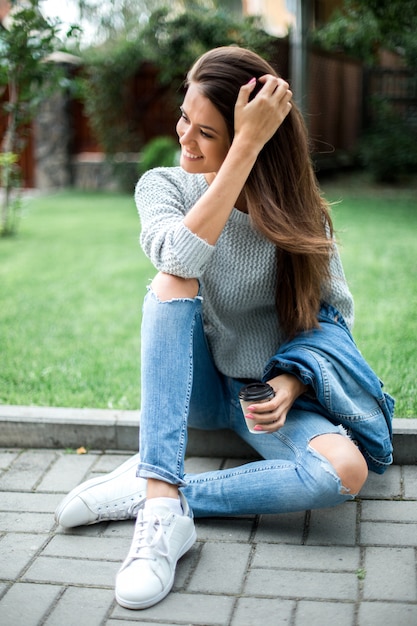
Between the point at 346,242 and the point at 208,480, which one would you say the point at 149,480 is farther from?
the point at 346,242

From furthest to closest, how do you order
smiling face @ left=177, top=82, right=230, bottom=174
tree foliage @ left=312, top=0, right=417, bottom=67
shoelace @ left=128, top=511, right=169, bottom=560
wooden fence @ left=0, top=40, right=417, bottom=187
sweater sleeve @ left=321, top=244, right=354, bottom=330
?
wooden fence @ left=0, top=40, right=417, bottom=187
tree foliage @ left=312, top=0, right=417, bottom=67
sweater sleeve @ left=321, top=244, right=354, bottom=330
smiling face @ left=177, top=82, right=230, bottom=174
shoelace @ left=128, top=511, right=169, bottom=560

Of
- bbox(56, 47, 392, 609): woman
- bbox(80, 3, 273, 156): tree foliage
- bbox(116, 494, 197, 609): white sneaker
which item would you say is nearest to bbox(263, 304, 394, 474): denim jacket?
bbox(56, 47, 392, 609): woman

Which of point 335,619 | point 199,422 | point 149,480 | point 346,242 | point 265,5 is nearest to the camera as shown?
point 335,619

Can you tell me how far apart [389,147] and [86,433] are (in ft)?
28.9

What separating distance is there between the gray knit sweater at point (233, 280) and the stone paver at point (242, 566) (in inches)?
20.8

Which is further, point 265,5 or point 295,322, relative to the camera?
point 265,5

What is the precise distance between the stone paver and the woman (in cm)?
7

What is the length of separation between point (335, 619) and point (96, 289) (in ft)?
12.4

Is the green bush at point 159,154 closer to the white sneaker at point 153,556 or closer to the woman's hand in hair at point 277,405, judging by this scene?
the woman's hand in hair at point 277,405

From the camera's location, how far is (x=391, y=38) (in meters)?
8.23

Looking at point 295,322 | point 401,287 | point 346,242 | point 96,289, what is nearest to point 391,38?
point 346,242

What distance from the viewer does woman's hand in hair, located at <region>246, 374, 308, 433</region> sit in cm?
222

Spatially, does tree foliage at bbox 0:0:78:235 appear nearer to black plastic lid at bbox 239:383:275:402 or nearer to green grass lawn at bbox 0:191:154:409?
green grass lawn at bbox 0:191:154:409

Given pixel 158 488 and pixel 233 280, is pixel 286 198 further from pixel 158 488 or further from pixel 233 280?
→ pixel 158 488
